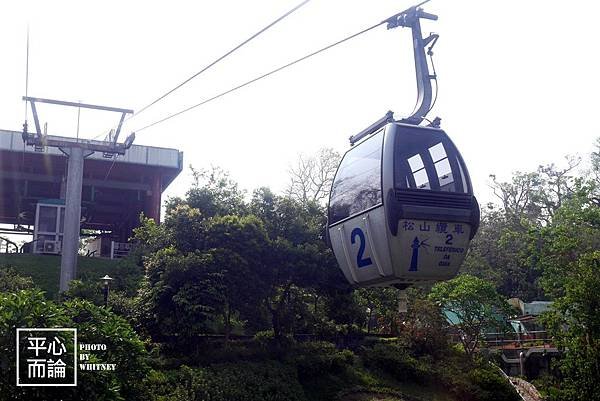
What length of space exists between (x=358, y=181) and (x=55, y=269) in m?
20.4

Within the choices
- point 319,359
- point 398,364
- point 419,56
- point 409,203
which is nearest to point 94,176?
point 319,359

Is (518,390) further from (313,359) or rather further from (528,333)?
(313,359)

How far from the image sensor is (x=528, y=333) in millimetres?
27734

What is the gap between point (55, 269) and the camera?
82.0 ft

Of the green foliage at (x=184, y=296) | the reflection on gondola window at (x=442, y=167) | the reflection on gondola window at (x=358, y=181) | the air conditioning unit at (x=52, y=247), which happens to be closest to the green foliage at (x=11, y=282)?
the green foliage at (x=184, y=296)

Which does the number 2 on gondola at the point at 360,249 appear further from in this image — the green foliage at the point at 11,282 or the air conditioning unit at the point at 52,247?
the air conditioning unit at the point at 52,247

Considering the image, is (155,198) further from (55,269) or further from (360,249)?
(360,249)

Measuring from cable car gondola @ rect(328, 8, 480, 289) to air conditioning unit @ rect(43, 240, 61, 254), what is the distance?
23.8m

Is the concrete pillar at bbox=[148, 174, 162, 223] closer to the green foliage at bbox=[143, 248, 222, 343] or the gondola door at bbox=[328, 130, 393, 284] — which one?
the green foliage at bbox=[143, 248, 222, 343]

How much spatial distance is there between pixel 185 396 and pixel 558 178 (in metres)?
32.3

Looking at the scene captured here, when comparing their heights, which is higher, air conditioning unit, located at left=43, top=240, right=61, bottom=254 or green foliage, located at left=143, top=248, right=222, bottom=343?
air conditioning unit, located at left=43, top=240, right=61, bottom=254

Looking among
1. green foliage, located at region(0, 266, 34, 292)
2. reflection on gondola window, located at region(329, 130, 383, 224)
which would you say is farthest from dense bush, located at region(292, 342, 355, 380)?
reflection on gondola window, located at region(329, 130, 383, 224)

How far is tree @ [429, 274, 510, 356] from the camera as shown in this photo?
2304 centimetres

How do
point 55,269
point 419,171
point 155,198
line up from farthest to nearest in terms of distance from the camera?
point 155,198, point 55,269, point 419,171
